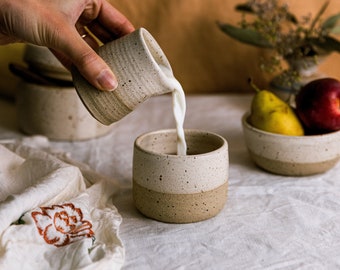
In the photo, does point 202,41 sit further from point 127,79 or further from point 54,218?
point 54,218

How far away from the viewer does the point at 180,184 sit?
638mm

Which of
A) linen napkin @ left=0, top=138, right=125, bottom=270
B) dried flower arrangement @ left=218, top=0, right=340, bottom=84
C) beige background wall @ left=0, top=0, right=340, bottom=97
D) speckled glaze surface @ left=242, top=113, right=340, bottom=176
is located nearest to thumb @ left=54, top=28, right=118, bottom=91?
linen napkin @ left=0, top=138, right=125, bottom=270

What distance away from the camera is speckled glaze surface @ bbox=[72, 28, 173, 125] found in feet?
2.05

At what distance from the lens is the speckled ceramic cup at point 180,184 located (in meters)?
0.64

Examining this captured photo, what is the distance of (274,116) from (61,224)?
360mm

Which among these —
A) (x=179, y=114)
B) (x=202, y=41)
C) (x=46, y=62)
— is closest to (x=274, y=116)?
(x=179, y=114)

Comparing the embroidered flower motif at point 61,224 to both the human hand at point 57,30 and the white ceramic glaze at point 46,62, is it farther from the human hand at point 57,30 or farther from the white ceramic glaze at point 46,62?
the white ceramic glaze at point 46,62

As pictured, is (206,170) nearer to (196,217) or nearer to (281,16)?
(196,217)

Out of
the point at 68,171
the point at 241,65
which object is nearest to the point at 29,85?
the point at 68,171

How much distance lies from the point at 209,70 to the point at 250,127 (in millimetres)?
479

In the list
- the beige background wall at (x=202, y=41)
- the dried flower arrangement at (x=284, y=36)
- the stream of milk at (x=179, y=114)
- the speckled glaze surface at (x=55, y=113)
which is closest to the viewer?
the stream of milk at (x=179, y=114)

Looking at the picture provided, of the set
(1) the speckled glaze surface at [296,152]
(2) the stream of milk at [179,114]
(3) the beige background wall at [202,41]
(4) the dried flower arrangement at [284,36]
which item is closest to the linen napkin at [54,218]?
(2) the stream of milk at [179,114]

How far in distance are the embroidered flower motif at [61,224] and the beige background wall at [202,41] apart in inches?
27.4

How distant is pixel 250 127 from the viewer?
0.81 metres
